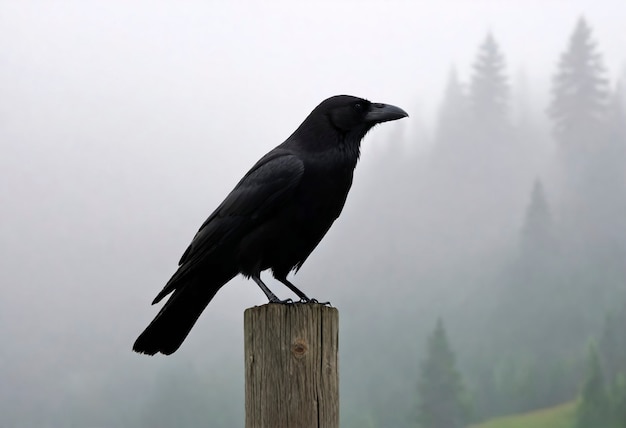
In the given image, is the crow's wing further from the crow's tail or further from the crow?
the crow's tail

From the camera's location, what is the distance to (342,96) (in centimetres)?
458

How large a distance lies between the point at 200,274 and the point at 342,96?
1288mm

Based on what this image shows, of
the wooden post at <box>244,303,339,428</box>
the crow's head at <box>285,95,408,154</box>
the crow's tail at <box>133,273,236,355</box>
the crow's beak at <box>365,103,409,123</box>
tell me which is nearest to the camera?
the wooden post at <box>244,303,339,428</box>

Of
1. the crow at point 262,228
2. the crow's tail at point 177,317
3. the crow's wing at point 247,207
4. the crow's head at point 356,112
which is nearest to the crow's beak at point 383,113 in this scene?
the crow's head at point 356,112

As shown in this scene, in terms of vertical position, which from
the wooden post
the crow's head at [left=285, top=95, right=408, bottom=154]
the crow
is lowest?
the wooden post

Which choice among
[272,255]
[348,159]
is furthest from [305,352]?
[348,159]

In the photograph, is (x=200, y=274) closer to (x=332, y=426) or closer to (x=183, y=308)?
(x=183, y=308)

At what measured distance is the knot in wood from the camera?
9.75 ft

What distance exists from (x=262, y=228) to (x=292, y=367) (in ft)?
4.55

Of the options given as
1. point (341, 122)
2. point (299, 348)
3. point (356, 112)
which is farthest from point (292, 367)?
point (356, 112)

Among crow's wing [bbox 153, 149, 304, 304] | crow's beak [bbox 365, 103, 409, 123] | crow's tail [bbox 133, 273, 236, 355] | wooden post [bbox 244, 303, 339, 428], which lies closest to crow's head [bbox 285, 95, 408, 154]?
crow's beak [bbox 365, 103, 409, 123]

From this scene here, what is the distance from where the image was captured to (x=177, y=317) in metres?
4.23

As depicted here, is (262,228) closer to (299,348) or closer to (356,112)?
(356,112)

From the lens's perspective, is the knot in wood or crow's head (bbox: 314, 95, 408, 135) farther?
crow's head (bbox: 314, 95, 408, 135)
